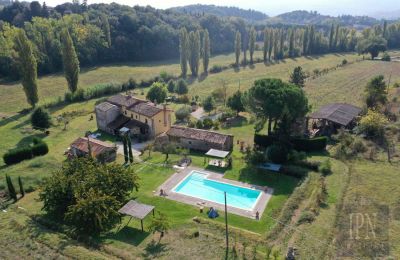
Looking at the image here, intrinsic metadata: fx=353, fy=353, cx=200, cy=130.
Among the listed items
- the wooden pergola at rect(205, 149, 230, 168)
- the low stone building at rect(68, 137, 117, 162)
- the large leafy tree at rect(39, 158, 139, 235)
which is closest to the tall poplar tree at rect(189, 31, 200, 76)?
the low stone building at rect(68, 137, 117, 162)

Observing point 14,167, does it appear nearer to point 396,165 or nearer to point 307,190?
point 307,190

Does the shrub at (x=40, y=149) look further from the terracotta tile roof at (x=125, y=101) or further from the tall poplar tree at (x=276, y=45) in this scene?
the tall poplar tree at (x=276, y=45)

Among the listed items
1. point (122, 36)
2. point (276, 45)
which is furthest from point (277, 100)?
Result: point (122, 36)

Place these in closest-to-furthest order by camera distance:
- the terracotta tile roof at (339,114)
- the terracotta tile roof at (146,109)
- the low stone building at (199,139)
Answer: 1. the low stone building at (199,139)
2. the terracotta tile roof at (339,114)
3. the terracotta tile roof at (146,109)

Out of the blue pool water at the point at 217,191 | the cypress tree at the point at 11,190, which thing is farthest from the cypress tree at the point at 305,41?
the cypress tree at the point at 11,190

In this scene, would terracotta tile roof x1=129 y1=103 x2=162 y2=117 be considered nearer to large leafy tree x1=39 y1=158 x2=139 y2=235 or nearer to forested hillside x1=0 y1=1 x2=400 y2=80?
large leafy tree x1=39 y1=158 x2=139 y2=235

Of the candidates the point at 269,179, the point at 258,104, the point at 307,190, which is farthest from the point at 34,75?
the point at 307,190

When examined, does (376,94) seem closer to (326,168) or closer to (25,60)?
(326,168)
